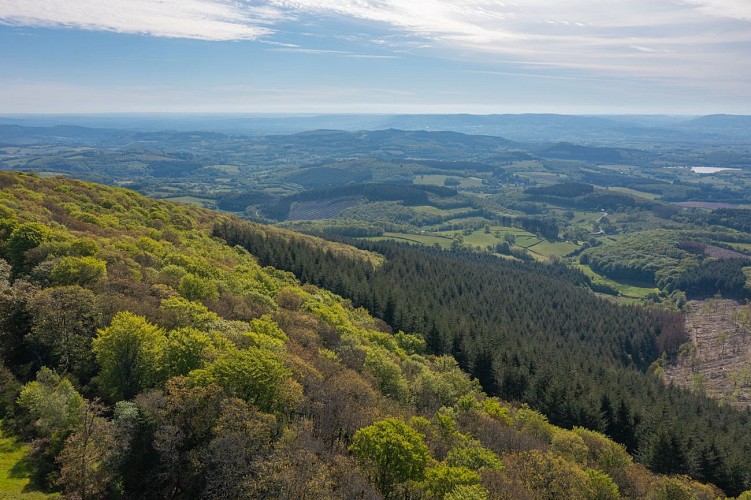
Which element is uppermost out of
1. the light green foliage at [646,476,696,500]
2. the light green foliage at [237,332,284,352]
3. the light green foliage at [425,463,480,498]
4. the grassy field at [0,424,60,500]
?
the light green foliage at [237,332,284,352]

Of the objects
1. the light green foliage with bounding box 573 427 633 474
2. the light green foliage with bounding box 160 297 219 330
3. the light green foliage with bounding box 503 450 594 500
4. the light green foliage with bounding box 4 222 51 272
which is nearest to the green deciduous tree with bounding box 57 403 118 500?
the light green foliage with bounding box 160 297 219 330

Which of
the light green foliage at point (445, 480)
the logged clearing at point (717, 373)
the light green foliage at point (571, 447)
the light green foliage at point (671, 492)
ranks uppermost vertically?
the light green foliage at point (445, 480)

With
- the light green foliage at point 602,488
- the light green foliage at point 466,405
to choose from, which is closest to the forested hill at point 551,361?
the light green foliage at point 466,405

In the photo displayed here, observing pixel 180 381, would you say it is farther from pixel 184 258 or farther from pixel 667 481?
pixel 667 481

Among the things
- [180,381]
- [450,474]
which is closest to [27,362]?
[180,381]

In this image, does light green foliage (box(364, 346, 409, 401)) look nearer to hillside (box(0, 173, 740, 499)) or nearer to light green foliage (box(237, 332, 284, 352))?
hillside (box(0, 173, 740, 499))

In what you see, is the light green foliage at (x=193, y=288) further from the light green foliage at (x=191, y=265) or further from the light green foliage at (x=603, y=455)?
the light green foliage at (x=603, y=455)
